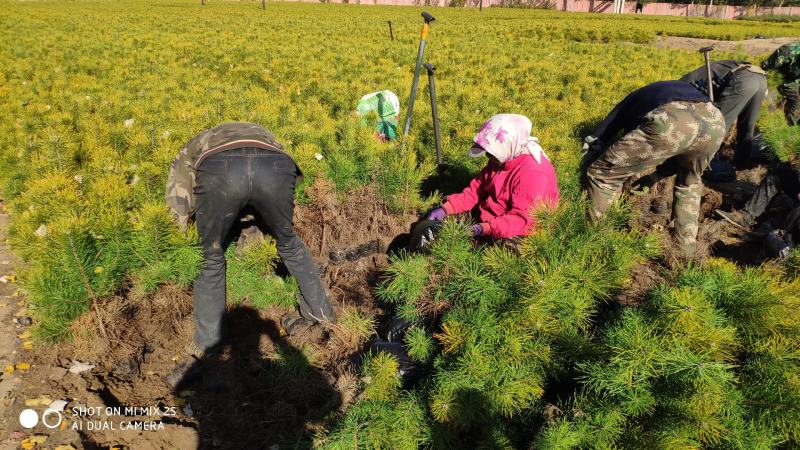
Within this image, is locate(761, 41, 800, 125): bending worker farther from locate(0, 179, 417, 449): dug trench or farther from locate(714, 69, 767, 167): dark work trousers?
locate(0, 179, 417, 449): dug trench

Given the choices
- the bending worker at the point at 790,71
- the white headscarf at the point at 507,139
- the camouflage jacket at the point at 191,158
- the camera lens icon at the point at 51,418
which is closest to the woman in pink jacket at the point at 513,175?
the white headscarf at the point at 507,139

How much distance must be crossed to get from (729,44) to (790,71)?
46.0 feet

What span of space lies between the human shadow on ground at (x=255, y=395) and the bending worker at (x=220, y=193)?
0.19 meters

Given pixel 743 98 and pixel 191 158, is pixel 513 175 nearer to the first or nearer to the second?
pixel 191 158

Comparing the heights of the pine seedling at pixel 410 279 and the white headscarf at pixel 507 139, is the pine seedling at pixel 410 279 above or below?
below

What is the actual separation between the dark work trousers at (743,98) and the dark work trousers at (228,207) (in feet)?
15.7

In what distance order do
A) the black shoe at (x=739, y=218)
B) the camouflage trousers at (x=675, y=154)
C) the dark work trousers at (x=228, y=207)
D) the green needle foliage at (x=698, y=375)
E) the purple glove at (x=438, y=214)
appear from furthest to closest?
the black shoe at (x=739, y=218), the camouflage trousers at (x=675, y=154), the purple glove at (x=438, y=214), the dark work trousers at (x=228, y=207), the green needle foliage at (x=698, y=375)

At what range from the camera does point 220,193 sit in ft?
8.25

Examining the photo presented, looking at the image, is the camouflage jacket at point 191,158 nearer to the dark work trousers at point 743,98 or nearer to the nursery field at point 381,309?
the nursery field at point 381,309

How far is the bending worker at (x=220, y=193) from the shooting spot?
251cm

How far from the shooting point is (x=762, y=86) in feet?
15.9

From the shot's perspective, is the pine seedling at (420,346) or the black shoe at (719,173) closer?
the pine seedling at (420,346)

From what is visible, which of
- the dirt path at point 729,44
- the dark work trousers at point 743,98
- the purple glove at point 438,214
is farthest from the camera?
the dirt path at point 729,44

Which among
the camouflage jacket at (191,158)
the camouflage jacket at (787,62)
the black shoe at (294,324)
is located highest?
the camouflage jacket at (787,62)
